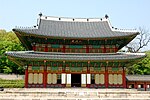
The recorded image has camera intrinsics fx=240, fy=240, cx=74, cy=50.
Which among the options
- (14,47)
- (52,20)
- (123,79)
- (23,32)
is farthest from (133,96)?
(14,47)

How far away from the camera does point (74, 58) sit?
29766 millimetres

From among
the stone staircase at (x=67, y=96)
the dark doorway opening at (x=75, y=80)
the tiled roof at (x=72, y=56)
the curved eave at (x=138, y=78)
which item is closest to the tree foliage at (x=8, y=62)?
the dark doorway opening at (x=75, y=80)

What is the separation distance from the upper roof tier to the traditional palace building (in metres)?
0.14

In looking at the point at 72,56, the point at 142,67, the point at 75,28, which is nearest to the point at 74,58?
the point at 72,56

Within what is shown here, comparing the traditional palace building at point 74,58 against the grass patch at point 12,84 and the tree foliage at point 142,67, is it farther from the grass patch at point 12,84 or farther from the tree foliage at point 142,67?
the tree foliage at point 142,67

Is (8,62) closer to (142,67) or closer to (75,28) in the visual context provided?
(75,28)

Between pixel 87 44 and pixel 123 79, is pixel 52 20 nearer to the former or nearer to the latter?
pixel 87 44

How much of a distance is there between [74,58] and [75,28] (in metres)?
7.48

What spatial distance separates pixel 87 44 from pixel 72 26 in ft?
17.9

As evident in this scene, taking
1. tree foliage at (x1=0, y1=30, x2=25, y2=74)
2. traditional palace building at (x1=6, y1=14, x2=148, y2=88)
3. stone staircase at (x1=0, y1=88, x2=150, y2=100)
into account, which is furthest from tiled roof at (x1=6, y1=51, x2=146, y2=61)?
tree foliage at (x1=0, y1=30, x2=25, y2=74)

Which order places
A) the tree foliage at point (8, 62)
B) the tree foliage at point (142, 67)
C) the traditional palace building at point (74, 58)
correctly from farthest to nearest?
the tree foliage at point (8, 62) < the tree foliage at point (142, 67) < the traditional palace building at point (74, 58)

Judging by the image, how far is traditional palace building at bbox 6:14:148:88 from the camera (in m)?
29.8

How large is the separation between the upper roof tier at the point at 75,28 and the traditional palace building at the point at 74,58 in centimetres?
14

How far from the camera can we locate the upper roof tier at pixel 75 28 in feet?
105
